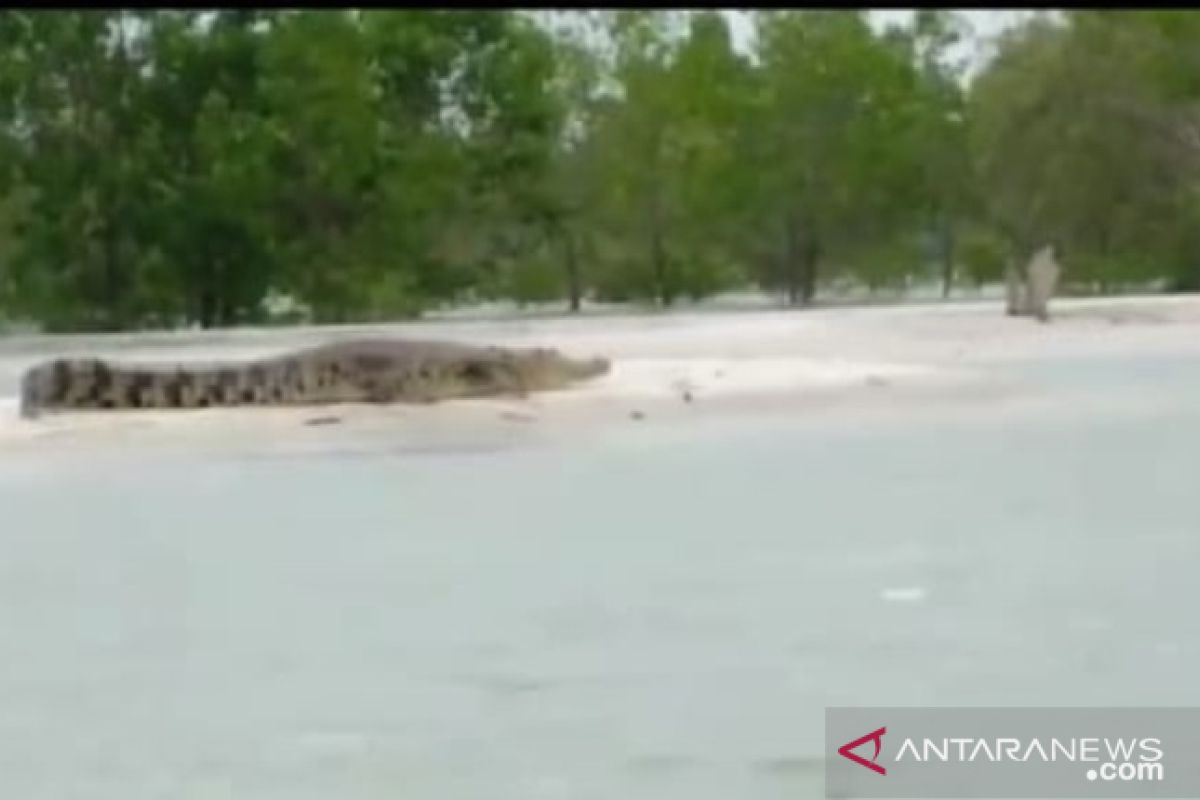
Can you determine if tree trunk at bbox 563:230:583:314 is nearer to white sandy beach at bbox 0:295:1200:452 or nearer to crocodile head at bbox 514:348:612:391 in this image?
white sandy beach at bbox 0:295:1200:452

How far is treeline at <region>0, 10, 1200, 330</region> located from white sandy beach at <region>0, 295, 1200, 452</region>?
2.18 m

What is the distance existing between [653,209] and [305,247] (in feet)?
15.1

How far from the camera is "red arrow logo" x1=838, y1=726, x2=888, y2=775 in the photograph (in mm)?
3324

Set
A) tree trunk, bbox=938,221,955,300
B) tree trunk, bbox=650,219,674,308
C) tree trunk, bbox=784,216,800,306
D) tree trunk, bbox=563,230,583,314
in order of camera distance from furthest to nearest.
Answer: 1. tree trunk, bbox=938,221,955,300
2. tree trunk, bbox=784,216,800,306
3. tree trunk, bbox=650,219,674,308
4. tree trunk, bbox=563,230,583,314

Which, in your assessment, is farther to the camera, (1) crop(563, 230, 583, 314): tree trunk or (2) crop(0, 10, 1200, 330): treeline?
(1) crop(563, 230, 583, 314): tree trunk

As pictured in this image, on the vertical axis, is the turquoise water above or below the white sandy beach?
above

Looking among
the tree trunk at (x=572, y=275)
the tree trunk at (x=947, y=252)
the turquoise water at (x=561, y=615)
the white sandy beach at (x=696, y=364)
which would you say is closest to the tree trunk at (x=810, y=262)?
the tree trunk at (x=947, y=252)

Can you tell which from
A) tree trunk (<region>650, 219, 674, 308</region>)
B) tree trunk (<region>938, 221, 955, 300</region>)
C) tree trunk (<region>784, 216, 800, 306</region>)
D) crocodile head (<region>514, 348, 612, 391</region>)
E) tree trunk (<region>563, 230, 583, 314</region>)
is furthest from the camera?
tree trunk (<region>938, 221, 955, 300</region>)

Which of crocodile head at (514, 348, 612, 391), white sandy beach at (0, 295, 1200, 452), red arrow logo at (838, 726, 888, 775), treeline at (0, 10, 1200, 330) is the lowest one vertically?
white sandy beach at (0, 295, 1200, 452)

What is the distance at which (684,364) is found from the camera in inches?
533

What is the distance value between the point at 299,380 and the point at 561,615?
22.2 feet

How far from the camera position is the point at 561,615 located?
472 centimetres

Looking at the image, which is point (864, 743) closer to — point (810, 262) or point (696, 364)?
point (696, 364)

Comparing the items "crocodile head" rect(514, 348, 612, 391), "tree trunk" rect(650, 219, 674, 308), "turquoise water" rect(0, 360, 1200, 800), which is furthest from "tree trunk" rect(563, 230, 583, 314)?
"turquoise water" rect(0, 360, 1200, 800)
